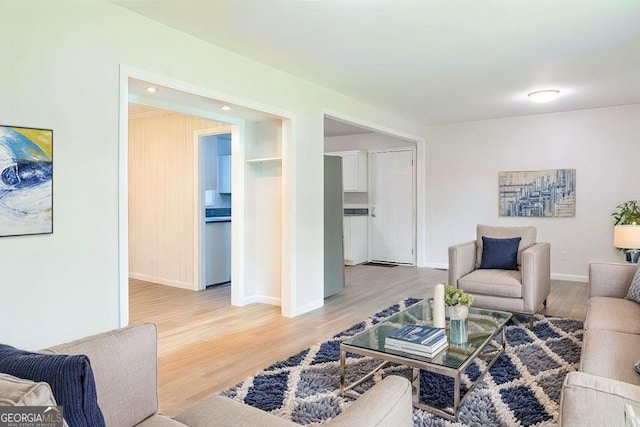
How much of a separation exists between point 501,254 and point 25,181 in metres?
4.04

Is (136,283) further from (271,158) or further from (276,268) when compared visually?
(271,158)

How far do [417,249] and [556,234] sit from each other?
2.18 metres

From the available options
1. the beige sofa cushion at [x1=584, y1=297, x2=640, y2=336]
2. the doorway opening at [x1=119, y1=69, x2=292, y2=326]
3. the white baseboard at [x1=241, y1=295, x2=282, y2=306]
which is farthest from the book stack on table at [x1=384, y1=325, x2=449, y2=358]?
the white baseboard at [x1=241, y1=295, x2=282, y2=306]

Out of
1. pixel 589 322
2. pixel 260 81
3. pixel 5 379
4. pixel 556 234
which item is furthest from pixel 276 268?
pixel 556 234

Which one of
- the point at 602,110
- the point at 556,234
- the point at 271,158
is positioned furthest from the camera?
the point at 556,234

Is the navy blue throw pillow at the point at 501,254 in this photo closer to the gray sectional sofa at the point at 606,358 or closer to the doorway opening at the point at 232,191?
the gray sectional sofa at the point at 606,358

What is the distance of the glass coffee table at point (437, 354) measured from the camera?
2193 millimetres

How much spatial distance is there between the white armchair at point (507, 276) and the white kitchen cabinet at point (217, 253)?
326 cm

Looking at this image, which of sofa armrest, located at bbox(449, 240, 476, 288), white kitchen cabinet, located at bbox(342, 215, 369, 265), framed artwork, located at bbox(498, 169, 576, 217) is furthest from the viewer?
white kitchen cabinet, located at bbox(342, 215, 369, 265)

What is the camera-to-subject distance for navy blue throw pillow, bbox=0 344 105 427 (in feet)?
3.32

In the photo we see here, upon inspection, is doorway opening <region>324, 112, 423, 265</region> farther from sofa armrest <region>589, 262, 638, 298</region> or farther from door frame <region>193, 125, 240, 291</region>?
sofa armrest <region>589, 262, 638, 298</region>

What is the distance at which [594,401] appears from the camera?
1258 mm

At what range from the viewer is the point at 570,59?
148 inches

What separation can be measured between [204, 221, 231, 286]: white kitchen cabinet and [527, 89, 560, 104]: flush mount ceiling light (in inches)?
171
